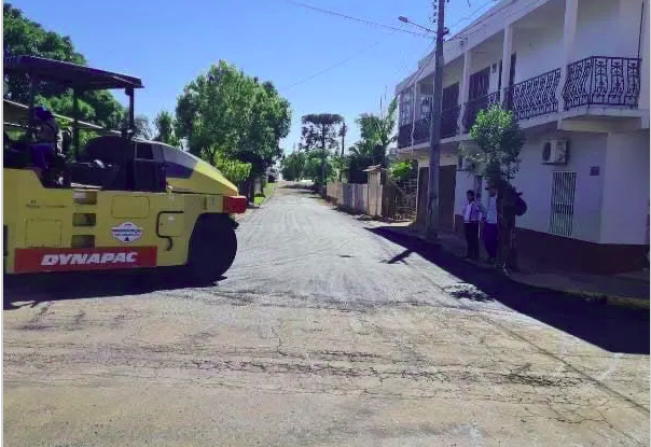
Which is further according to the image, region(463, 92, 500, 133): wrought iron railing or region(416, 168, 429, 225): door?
region(416, 168, 429, 225): door

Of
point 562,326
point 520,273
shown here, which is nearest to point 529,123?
point 520,273

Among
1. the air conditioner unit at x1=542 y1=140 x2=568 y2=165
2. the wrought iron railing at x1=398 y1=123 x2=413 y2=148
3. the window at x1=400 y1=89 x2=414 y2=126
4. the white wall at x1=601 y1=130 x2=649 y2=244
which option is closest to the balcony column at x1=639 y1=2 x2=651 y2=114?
the white wall at x1=601 y1=130 x2=649 y2=244

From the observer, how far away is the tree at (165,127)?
32.2 m

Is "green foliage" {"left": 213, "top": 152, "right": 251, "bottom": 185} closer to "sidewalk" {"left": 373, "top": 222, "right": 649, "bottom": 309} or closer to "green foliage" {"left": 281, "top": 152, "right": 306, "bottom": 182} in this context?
"sidewalk" {"left": 373, "top": 222, "right": 649, "bottom": 309}

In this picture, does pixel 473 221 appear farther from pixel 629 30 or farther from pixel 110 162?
pixel 110 162

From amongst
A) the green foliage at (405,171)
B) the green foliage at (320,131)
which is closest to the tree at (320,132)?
the green foliage at (320,131)

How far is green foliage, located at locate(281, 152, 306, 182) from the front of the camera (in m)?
109

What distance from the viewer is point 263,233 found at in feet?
65.6

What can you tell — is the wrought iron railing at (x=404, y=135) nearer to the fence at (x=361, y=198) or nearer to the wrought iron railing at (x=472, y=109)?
the fence at (x=361, y=198)

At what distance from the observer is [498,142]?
1340cm

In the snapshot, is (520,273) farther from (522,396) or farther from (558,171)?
(522,396)

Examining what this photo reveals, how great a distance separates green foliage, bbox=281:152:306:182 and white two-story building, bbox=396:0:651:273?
90132 millimetres

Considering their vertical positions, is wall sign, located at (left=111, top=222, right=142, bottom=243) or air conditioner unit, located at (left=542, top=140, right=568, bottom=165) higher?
air conditioner unit, located at (left=542, top=140, right=568, bottom=165)

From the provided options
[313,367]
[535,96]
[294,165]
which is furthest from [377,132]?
[294,165]
